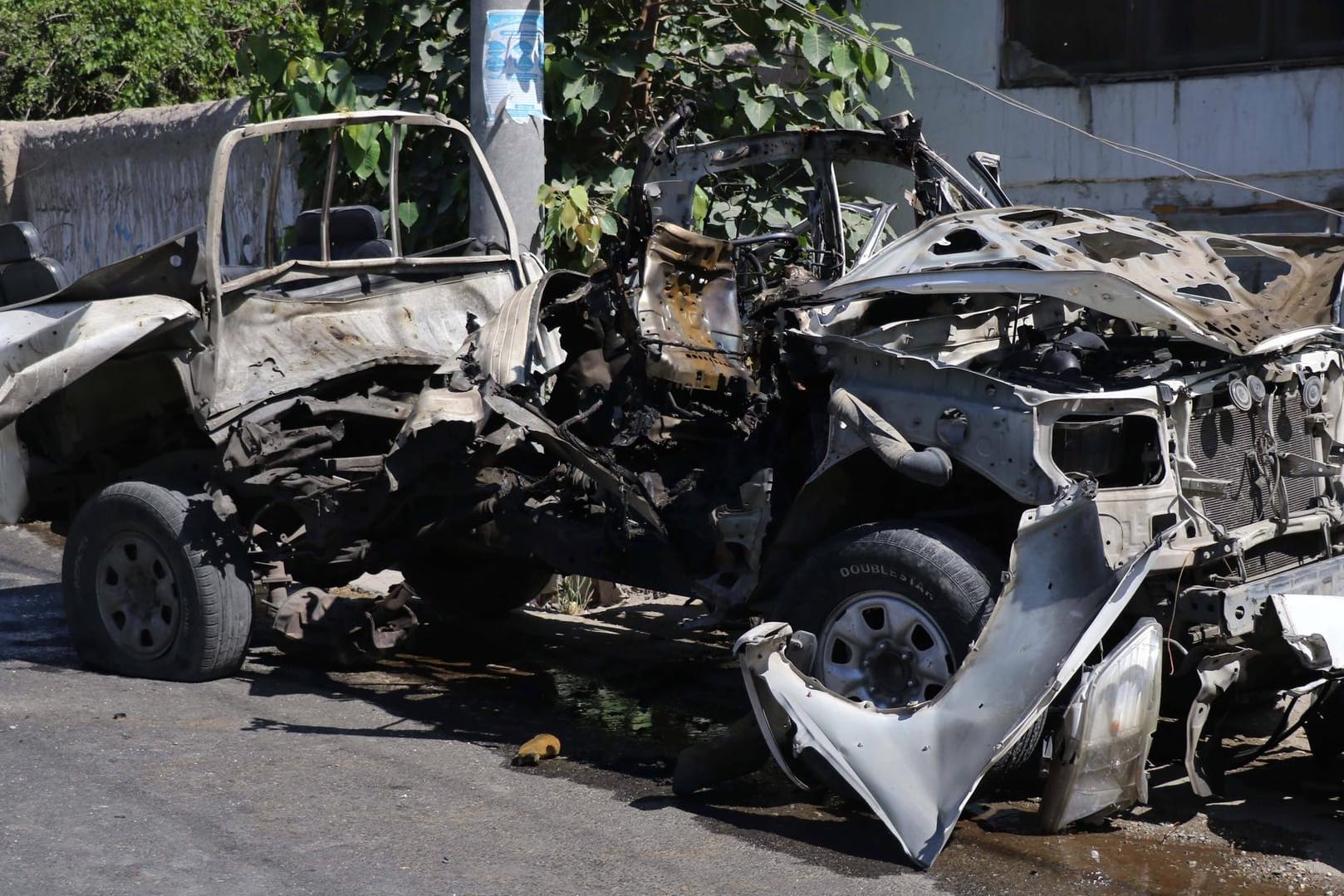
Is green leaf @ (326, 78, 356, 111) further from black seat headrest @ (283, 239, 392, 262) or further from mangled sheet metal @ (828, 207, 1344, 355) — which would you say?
mangled sheet metal @ (828, 207, 1344, 355)

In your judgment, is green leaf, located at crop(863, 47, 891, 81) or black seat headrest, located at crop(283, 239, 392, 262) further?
green leaf, located at crop(863, 47, 891, 81)

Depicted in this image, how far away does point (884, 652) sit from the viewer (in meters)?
4.96

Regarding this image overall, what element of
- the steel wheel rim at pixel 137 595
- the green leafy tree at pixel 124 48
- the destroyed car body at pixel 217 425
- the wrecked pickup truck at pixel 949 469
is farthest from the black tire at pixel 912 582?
the green leafy tree at pixel 124 48

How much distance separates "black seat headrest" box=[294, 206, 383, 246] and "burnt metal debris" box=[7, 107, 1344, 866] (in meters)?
0.02

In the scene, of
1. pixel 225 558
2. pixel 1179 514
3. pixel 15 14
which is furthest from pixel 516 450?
pixel 15 14

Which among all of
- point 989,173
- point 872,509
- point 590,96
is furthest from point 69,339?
point 590,96

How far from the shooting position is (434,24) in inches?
378

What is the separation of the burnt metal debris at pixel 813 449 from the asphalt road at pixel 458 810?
191 mm

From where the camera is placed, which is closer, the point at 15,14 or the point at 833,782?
the point at 833,782

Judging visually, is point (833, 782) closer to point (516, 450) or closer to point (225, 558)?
point (516, 450)

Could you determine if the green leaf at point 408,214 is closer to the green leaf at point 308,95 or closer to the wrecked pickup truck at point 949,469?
the green leaf at point 308,95

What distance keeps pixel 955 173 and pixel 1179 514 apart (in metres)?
2.17

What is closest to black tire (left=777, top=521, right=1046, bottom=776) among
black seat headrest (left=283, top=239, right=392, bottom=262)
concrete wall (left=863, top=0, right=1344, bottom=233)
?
black seat headrest (left=283, top=239, right=392, bottom=262)

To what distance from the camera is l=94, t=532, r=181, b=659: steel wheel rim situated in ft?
21.5
